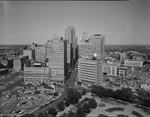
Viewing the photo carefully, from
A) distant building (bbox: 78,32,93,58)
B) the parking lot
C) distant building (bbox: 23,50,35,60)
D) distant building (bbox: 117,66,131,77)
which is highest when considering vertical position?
distant building (bbox: 78,32,93,58)

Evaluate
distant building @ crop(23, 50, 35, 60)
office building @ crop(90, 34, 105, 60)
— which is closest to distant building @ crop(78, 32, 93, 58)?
office building @ crop(90, 34, 105, 60)

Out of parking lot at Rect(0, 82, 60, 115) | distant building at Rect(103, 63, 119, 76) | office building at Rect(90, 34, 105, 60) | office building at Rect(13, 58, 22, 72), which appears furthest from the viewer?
office building at Rect(90, 34, 105, 60)

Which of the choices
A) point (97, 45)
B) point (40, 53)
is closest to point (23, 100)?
point (97, 45)

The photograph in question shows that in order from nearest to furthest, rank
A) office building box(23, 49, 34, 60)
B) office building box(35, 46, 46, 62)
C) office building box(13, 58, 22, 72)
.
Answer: office building box(13, 58, 22, 72) → office building box(35, 46, 46, 62) → office building box(23, 49, 34, 60)

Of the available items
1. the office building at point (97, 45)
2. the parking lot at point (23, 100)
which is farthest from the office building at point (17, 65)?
the office building at point (97, 45)

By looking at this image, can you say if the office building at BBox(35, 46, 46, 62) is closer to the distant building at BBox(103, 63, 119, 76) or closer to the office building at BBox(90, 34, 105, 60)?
the office building at BBox(90, 34, 105, 60)

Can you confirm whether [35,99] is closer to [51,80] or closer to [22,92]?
[22,92]

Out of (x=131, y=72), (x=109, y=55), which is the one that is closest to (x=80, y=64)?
(x=131, y=72)
